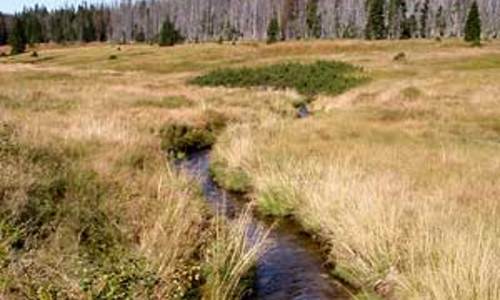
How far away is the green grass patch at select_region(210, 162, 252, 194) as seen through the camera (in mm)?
17625

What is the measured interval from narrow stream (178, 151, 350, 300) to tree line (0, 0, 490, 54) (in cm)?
12281

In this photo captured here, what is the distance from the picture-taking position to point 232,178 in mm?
18203

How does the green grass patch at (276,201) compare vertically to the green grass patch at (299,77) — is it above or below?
above

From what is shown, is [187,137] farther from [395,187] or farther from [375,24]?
[375,24]

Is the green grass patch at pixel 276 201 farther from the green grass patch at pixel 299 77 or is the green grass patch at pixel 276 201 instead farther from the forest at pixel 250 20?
the forest at pixel 250 20

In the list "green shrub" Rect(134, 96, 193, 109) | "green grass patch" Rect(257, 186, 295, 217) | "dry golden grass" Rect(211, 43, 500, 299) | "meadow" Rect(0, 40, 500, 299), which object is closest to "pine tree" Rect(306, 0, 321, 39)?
"green shrub" Rect(134, 96, 193, 109)

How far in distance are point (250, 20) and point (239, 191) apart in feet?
537

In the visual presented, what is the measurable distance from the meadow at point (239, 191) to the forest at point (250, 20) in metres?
116

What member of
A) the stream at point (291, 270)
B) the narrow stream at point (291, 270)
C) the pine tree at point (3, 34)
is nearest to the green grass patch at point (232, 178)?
the stream at point (291, 270)

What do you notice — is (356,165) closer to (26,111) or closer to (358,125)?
(358,125)

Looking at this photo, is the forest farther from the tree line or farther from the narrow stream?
the narrow stream

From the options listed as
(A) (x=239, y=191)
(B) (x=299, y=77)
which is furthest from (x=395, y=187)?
(B) (x=299, y=77)

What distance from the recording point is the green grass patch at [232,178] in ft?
57.8

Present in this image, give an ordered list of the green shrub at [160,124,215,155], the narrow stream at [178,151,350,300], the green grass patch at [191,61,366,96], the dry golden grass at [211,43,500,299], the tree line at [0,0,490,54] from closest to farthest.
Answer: the dry golden grass at [211,43,500,299], the narrow stream at [178,151,350,300], the green shrub at [160,124,215,155], the green grass patch at [191,61,366,96], the tree line at [0,0,490,54]
